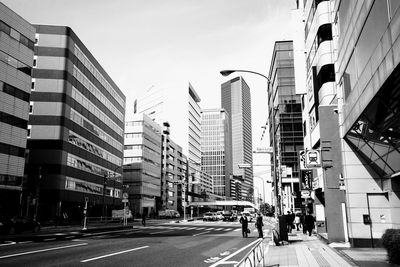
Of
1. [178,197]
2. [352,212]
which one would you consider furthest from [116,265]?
[178,197]

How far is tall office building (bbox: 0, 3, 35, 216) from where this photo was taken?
4544 centimetres

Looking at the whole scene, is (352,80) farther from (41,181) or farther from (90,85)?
(90,85)

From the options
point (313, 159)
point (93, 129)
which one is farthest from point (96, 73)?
point (313, 159)

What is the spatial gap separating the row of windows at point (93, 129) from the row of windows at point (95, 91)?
649 cm

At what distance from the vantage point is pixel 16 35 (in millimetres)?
47938

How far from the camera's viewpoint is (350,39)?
55.8 ft

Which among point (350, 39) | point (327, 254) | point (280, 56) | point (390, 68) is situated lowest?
point (327, 254)

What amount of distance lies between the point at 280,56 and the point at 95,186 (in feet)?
154

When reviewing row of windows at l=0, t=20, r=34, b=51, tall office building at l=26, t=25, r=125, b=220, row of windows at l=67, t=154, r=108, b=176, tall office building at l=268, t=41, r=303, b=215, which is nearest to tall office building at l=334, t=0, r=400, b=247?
row of windows at l=0, t=20, r=34, b=51

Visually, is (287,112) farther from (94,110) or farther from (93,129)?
(93,129)

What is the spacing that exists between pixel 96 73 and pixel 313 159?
62.9 metres

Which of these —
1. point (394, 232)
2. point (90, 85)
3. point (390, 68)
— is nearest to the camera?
point (390, 68)

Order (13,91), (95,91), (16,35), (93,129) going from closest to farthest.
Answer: (13,91) < (16,35) < (93,129) < (95,91)

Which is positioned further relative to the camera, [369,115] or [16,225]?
[16,225]
